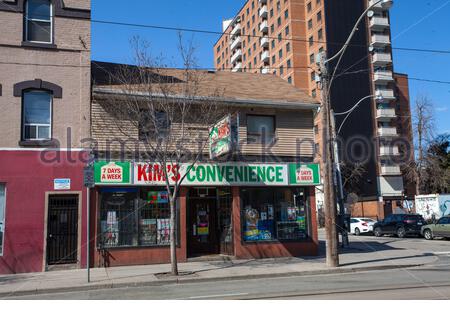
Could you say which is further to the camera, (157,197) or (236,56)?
(236,56)

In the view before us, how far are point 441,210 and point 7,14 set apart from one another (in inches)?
1412

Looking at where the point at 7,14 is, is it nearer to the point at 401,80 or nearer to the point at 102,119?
the point at 102,119

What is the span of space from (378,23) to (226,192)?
58548 millimetres

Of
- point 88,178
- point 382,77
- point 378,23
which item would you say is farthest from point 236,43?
point 88,178

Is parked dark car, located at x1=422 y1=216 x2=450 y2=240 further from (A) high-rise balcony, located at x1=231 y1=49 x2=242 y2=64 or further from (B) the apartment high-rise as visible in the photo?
(A) high-rise balcony, located at x1=231 y1=49 x2=242 y2=64

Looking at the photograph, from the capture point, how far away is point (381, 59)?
66.7 meters

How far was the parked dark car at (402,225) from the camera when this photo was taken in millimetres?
30109

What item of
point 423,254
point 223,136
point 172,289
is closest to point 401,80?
point 423,254

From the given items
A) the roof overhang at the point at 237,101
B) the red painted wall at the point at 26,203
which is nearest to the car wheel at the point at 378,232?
the roof overhang at the point at 237,101

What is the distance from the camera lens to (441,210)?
38.1 meters

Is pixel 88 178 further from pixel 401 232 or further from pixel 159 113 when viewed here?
pixel 401 232

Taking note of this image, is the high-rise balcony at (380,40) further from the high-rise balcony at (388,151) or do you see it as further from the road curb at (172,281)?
the road curb at (172,281)

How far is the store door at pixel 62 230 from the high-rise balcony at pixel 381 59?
60.2m

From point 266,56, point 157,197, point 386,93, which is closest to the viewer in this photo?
point 157,197
